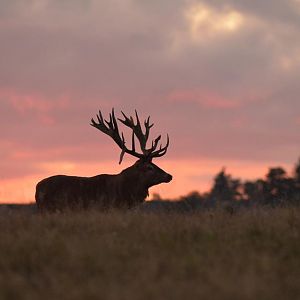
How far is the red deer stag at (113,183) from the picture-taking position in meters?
16.1

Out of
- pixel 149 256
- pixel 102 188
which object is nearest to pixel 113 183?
pixel 102 188

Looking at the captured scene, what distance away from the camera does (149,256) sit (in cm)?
888

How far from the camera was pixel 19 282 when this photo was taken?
7.77 meters

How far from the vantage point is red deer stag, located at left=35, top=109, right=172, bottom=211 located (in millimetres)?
16109

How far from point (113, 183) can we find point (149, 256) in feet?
25.7

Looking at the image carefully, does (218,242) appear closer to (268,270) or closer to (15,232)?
(268,270)

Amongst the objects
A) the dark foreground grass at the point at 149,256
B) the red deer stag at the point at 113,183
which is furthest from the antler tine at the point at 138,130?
the dark foreground grass at the point at 149,256

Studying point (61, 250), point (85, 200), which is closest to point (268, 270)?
point (61, 250)

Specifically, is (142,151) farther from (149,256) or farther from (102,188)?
(149,256)

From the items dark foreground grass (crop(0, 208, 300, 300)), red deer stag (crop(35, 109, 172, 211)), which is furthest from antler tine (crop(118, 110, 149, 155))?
dark foreground grass (crop(0, 208, 300, 300))

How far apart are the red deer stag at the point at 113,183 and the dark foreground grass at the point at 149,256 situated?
4.29m

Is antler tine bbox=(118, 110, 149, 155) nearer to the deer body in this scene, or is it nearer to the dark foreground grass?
the deer body

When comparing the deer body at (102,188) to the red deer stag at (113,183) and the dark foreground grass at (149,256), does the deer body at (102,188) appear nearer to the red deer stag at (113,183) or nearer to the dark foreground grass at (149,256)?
the red deer stag at (113,183)

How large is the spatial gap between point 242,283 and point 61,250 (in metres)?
2.54
